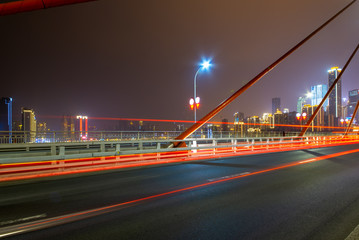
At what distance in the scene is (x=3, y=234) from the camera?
11.8 ft

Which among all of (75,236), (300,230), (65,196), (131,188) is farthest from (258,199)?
(65,196)

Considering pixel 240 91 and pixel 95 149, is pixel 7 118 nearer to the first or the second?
pixel 95 149

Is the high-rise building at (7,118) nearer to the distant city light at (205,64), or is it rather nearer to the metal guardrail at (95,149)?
the metal guardrail at (95,149)

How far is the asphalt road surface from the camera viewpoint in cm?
370

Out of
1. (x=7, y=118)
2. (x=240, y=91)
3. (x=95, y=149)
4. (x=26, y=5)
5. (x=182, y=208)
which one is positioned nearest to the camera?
(x=182, y=208)

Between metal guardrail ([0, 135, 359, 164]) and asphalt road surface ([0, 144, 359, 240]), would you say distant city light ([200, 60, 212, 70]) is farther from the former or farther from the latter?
asphalt road surface ([0, 144, 359, 240])

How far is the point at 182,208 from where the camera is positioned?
480 cm

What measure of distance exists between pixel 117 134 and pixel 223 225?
24947 mm

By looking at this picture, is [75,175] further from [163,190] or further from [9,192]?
[163,190]

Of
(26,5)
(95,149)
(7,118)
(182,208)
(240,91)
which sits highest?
(26,5)

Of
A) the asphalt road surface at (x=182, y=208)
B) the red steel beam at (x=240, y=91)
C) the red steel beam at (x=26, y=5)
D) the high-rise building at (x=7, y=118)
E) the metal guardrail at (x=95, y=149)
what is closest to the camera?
the asphalt road surface at (x=182, y=208)

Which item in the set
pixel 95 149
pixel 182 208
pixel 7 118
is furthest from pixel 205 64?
pixel 7 118

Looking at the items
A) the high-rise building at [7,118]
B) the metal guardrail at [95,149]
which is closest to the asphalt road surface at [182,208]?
the metal guardrail at [95,149]

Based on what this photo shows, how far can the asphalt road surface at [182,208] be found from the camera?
12.1ft
